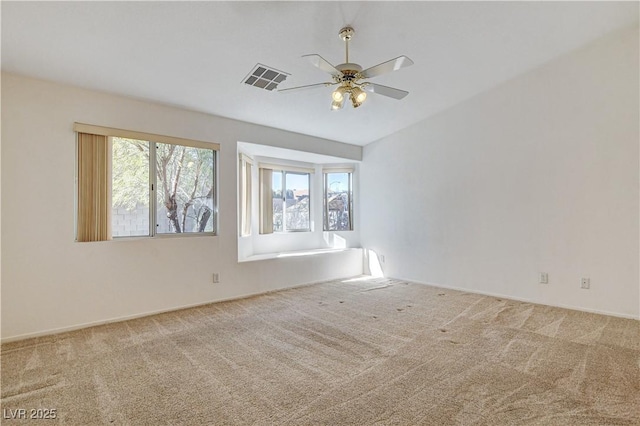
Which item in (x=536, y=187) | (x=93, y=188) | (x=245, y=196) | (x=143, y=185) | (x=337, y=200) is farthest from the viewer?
(x=337, y=200)

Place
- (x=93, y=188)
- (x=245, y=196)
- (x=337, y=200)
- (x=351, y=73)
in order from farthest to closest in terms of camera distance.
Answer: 1. (x=337, y=200)
2. (x=245, y=196)
3. (x=93, y=188)
4. (x=351, y=73)

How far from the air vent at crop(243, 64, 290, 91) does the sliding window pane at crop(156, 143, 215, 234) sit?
1.35 meters

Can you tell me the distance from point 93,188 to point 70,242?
0.64 metres

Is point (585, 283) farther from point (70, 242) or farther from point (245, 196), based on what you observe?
point (70, 242)

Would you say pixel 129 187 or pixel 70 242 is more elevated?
pixel 129 187

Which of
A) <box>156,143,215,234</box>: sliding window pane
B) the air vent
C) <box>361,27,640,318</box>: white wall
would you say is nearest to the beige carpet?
<box>361,27,640,318</box>: white wall

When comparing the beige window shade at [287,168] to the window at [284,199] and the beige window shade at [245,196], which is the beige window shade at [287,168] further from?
the beige window shade at [245,196]

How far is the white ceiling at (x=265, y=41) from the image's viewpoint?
263 cm

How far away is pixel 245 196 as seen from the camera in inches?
220

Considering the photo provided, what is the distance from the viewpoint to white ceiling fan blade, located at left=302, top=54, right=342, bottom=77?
8.07ft

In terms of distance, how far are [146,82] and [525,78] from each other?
4904mm

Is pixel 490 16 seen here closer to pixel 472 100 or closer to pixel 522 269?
pixel 472 100

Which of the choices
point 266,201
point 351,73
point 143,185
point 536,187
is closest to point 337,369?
point 351,73

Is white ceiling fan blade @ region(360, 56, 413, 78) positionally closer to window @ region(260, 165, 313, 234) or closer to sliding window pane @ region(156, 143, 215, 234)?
sliding window pane @ region(156, 143, 215, 234)
